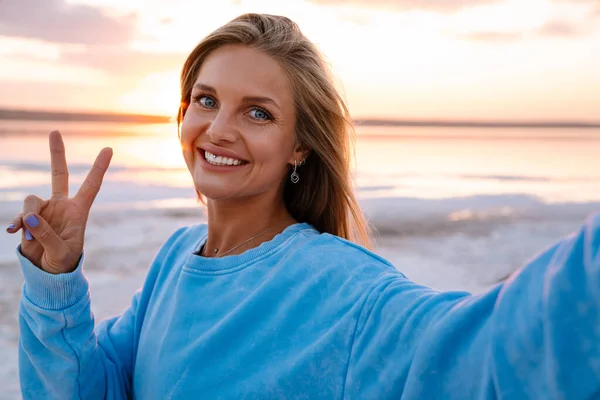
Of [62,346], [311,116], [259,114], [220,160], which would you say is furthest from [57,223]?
[311,116]

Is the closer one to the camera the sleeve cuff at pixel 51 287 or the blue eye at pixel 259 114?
the sleeve cuff at pixel 51 287

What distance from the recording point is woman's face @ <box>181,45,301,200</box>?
6.55 ft

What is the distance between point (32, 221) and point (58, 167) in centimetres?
26

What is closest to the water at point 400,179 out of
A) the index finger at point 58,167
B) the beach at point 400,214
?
the beach at point 400,214

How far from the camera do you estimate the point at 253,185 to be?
6.79 feet

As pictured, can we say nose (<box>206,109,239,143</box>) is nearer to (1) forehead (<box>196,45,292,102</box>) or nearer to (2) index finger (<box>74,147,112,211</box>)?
(1) forehead (<box>196,45,292,102</box>)

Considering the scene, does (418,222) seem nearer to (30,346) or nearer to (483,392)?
(30,346)

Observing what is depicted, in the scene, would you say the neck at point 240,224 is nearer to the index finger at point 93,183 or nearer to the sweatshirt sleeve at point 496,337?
the index finger at point 93,183

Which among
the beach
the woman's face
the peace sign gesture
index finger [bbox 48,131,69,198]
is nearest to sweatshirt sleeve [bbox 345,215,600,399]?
the woman's face

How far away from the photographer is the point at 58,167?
6.90 ft

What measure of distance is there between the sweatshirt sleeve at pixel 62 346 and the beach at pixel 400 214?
65.9 inches

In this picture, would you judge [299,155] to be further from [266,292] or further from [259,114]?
[266,292]

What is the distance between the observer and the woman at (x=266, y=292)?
50.1 inches

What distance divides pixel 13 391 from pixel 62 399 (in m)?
1.78
